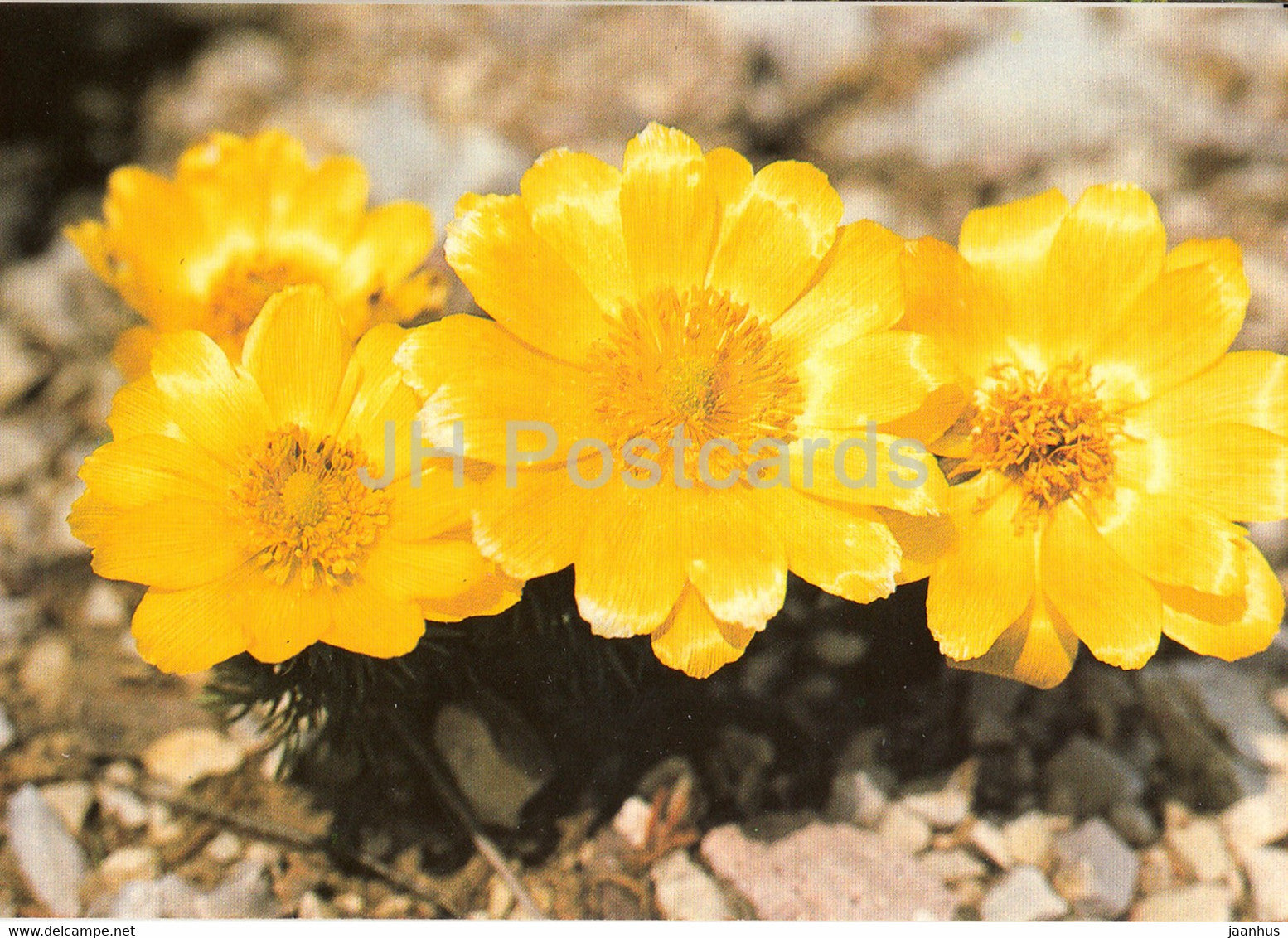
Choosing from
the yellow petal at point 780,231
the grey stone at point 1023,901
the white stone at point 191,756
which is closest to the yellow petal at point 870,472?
the yellow petal at point 780,231

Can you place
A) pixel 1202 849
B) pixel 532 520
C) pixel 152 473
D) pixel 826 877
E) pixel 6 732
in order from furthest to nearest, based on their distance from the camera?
pixel 6 732 → pixel 1202 849 → pixel 826 877 → pixel 152 473 → pixel 532 520

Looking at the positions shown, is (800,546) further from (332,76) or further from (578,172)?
(332,76)

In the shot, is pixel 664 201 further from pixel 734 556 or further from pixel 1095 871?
pixel 1095 871

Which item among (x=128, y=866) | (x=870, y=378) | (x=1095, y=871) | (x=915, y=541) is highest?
(x=870, y=378)

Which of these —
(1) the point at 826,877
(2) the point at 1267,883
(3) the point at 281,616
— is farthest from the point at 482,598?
(2) the point at 1267,883

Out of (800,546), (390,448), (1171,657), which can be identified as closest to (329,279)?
(390,448)

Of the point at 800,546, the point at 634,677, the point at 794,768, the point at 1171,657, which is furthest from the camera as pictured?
the point at 1171,657
